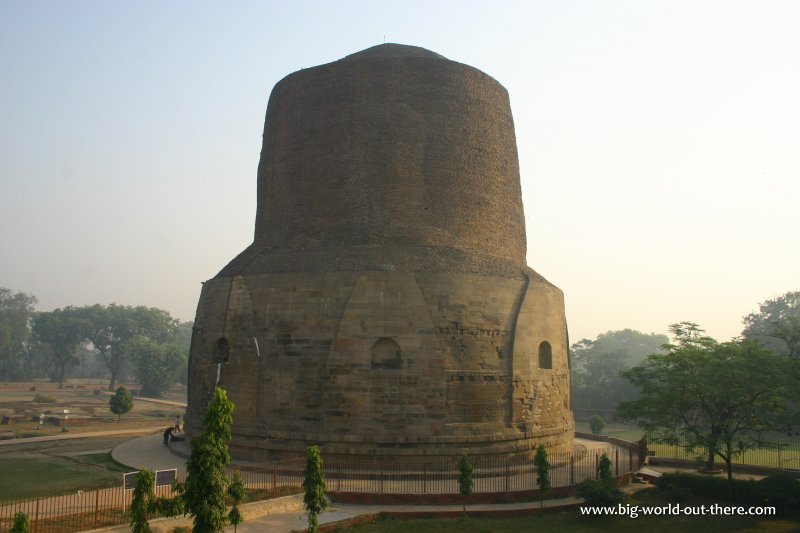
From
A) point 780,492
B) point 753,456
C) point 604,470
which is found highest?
point 604,470

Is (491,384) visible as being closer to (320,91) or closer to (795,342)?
(795,342)

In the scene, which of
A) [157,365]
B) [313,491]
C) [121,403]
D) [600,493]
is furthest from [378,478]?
[157,365]

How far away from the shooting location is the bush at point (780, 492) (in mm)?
13634

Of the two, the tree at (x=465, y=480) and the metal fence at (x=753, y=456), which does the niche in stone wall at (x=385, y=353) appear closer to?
the tree at (x=465, y=480)

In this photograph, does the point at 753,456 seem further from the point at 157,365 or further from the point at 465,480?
the point at 157,365

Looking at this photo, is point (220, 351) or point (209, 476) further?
point (220, 351)

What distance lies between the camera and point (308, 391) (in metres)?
15.7

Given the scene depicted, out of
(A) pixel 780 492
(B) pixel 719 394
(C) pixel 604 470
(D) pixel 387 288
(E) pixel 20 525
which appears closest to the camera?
(E) pixel 20 525

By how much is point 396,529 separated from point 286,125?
12.4m

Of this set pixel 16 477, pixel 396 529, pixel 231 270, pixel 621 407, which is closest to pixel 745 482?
pixel 621 407

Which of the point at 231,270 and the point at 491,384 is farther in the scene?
the point at 231,270

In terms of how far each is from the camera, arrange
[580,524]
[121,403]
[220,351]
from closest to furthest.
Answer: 1. [580,524]
2. [220,351]
3. [121,403]

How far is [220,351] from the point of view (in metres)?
17.8

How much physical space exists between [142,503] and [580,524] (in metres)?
8.31
